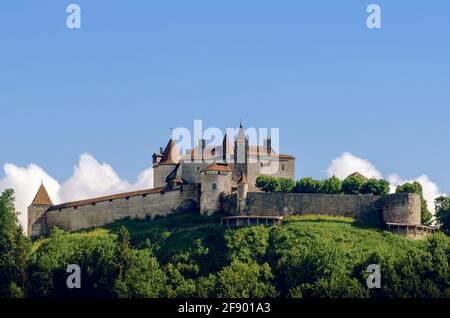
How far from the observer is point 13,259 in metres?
102

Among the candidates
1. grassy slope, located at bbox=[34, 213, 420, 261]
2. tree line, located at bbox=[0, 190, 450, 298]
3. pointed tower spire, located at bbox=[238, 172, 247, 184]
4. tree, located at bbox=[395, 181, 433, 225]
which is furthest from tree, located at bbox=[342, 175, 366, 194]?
pointed tower spire, located at bbox=[238, 172, 247, 184]

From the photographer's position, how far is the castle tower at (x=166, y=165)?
115 m

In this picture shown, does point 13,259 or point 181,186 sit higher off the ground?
point 181,186

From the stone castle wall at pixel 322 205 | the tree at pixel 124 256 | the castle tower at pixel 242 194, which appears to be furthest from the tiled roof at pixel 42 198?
the castle tower at pixel 242 194

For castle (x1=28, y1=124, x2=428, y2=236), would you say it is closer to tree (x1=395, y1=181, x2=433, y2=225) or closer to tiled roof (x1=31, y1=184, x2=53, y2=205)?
tiled roof (x1=31, y1=184, x2=53, y2=205)

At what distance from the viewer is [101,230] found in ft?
359

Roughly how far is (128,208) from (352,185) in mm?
17130

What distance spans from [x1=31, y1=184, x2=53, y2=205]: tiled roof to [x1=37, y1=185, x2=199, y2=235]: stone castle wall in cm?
191

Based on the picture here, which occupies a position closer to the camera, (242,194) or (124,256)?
(124,256)

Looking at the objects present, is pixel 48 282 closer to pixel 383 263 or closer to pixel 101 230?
pixel 101 230

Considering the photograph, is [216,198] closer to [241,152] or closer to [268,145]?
[241,152]

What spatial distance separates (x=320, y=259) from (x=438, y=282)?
26.5 ft

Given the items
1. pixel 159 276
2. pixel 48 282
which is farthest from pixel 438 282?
pixel 48 282

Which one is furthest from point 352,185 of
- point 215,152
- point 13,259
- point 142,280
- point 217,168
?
point 13,259
